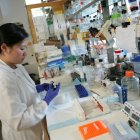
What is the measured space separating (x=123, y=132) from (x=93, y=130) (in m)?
0.17

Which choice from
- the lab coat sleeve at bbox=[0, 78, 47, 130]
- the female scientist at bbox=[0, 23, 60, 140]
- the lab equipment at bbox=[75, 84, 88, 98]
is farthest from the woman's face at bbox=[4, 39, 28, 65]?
the lab equipment at bbox=[75, 84, 88, 98]

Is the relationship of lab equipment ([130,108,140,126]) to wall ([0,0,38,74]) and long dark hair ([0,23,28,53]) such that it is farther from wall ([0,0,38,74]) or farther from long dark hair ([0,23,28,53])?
wall ([0,0,38,74])

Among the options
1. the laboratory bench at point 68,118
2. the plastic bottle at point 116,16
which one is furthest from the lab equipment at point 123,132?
the plastic bottle at point 116,16

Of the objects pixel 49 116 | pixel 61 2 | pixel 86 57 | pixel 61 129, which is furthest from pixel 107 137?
pixel 61 2

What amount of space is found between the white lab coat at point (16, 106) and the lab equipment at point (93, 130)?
0.33 metres

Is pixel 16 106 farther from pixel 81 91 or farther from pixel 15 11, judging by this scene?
pixel 15 11

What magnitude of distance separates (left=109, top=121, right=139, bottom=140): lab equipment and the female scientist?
50cm

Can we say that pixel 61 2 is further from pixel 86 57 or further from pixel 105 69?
pixel 105 69

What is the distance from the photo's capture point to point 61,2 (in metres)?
3.96

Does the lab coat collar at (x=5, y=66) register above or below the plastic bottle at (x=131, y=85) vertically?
above

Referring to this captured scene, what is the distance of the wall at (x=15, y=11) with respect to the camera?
14.3 feet

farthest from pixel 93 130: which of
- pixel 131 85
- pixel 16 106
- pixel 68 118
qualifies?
pixel 131 85

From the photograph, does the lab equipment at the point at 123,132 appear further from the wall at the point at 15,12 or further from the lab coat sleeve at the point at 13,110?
the wall at the point at 15,12

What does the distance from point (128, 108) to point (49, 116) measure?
Result: 0.56m
